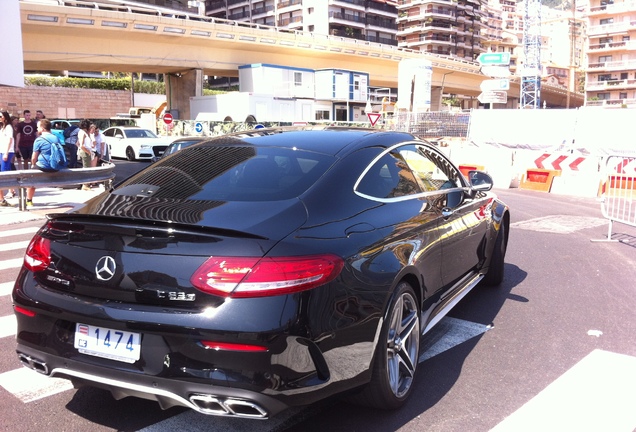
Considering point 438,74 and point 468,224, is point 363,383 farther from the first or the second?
point 438,74

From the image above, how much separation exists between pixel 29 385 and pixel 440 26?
119030 mm

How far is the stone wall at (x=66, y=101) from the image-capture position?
53.0m

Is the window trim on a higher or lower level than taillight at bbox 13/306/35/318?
higher

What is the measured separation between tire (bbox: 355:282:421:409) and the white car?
23375 millimetres

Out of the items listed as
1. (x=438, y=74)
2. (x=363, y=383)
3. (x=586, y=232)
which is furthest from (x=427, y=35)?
(x=363, y=383)

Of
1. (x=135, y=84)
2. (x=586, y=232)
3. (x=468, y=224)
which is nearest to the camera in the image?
(x=468, y=224)

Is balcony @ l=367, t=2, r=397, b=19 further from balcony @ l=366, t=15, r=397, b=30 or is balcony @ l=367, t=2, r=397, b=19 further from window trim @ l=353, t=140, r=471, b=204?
window trim @ l=353, t=140, r=471, b=204

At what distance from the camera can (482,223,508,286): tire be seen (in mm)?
6078

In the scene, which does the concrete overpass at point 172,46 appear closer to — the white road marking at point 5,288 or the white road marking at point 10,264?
the white road marking at point 10,264

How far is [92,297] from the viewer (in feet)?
9.61

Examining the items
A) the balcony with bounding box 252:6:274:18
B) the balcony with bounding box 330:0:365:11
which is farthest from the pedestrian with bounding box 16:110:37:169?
the balcony with bounding box 252:6:274:18

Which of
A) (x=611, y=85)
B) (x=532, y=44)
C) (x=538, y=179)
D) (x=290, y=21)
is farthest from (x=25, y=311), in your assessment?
(x=611, y=85)

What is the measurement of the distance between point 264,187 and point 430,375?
1756 millimetres

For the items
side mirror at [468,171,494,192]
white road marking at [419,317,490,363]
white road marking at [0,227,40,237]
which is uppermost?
side mirror at [468,171,494,192]
